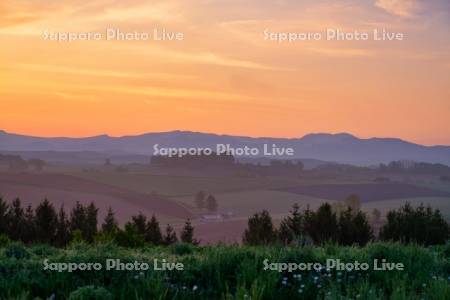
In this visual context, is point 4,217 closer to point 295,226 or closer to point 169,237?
point 169,237

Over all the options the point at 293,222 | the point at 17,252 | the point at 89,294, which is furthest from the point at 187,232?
the point at 89,294

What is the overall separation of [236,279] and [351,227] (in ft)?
51.0

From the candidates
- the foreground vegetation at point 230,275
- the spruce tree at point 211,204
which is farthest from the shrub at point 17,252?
the spruce tree at point 211,204

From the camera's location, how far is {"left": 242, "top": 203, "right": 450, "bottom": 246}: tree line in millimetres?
23094

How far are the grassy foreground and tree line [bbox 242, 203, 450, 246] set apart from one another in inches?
Result: 510

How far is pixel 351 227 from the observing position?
23.3 meters

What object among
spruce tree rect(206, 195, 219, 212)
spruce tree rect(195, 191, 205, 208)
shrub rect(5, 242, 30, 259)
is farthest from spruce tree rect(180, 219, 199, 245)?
spruce tree rect(195, 191, 205, 208)

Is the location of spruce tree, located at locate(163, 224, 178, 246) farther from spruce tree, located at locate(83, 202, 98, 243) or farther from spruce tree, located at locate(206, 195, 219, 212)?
spruce tree, located at locate(206, 195, 219, 212)

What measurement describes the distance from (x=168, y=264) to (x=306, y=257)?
224 cm

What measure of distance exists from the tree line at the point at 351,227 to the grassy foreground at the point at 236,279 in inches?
510

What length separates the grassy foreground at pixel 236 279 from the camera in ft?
24.5

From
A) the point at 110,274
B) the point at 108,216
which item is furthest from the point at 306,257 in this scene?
the point at 108,216

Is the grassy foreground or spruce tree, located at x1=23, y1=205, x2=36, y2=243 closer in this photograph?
the grassy foreground

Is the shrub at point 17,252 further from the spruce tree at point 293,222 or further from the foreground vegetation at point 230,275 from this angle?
the spruce tree at point 293,222
